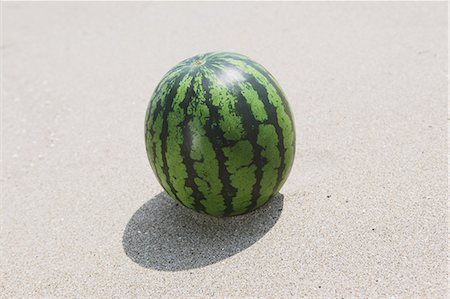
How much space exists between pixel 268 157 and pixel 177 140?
0.57 m

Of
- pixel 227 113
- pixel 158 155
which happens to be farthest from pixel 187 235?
pixel 227 113

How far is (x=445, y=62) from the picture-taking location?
19.5 feet

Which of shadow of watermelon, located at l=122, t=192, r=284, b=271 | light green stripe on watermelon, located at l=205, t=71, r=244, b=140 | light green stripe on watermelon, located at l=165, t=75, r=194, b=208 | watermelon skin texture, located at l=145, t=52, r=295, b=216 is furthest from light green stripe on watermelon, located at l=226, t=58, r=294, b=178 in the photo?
shadow of watermelon, located at l=122, t=192, r=284, b=271

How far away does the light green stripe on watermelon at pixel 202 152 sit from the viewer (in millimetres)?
3434

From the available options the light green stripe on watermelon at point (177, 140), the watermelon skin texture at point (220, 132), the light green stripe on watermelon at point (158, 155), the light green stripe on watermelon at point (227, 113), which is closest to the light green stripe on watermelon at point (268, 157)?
the watermelon skin texture at point (220, 132)

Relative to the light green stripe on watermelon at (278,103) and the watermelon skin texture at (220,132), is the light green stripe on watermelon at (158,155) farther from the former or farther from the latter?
the light green stripe on watermelon at (278,103)

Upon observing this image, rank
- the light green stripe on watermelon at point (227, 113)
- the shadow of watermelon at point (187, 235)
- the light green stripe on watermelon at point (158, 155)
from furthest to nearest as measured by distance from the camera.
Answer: the shadow of watermelon at point (187, 235), the light green stripe on watermelon at point (158, 155), the light green stripe on watermelon at point (227, 113)

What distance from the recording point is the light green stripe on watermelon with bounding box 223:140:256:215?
136 inches

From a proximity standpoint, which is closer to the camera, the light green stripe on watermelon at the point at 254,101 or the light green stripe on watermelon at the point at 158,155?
the light green stripe on watermelon at the point at 254,101

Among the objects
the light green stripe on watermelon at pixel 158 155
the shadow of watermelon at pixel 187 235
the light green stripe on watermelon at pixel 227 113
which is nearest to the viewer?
the light green stripe on watermelon at pixel 227 113

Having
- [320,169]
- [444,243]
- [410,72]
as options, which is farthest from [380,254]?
[410,72]

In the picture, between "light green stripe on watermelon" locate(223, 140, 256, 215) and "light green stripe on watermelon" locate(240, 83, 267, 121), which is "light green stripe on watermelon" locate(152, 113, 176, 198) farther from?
"light green stripe on watermelon" locate(240, 83, 267, 121)

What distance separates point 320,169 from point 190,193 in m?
1.30

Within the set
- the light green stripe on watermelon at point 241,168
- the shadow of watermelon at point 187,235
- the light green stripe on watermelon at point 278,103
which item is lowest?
the shadow of watermelon at point 187,235
